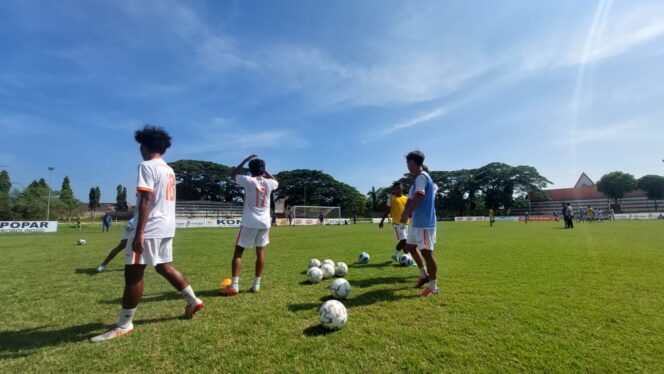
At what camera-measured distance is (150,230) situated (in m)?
3.63

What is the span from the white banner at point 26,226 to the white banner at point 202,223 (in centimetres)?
1054

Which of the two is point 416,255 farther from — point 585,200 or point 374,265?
point 585,200

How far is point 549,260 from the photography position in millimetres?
8062

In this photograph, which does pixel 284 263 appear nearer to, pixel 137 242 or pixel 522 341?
pixel 137 242

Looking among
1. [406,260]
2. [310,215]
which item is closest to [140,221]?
[406,260]

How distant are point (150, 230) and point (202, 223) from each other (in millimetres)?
33509

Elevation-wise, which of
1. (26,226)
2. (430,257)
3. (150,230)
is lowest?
(26,226)

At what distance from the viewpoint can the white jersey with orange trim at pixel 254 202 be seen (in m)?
5.28

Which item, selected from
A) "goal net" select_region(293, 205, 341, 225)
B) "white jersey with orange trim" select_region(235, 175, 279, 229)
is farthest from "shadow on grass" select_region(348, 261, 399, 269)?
"goal net" select_region(293, 205, 341, 225)

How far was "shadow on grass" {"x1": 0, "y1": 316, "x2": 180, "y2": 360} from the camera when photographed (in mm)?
3145

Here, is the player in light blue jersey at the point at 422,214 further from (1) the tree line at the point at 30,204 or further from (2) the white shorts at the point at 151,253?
(1) the tree line at the point at 30,204

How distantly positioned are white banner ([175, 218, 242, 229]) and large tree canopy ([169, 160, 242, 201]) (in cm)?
4643

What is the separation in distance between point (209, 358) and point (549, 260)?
841cm

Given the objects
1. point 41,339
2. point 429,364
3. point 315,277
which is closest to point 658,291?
point 429,364
